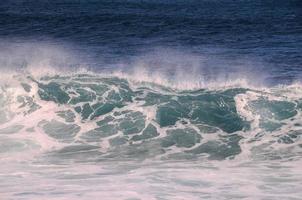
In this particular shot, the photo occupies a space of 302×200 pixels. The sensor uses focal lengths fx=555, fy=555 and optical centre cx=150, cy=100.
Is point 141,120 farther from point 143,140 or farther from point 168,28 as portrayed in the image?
point 168,28

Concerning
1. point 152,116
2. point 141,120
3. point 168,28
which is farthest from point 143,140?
point 168,28

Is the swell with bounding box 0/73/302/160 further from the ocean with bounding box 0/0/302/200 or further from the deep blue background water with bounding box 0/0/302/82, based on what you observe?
the deep blue background water with bounding box 0/0/302/82

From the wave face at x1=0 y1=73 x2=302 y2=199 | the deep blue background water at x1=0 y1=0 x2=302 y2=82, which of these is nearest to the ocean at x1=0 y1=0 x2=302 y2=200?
the wave face at x1=0 y1=73 x2=302 y2=199

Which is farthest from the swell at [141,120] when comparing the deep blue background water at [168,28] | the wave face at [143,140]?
the deep blue background water at [168,28]

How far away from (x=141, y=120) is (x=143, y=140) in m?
1.35

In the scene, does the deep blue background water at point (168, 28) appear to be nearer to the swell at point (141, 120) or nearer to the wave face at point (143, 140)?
the swell at point (141, 120)

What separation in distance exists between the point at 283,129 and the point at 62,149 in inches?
306

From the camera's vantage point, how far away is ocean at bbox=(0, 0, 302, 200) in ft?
48.8

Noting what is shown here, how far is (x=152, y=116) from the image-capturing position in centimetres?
2058

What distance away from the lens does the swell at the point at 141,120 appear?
59.4ft

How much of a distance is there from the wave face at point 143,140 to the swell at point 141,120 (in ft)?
0.12

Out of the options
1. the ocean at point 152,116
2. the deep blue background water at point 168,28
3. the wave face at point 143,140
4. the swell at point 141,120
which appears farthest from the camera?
the deep blue background water at point 168,28

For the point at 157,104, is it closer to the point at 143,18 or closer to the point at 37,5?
the point at 143,18

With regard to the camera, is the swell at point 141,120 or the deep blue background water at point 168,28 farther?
the deep blue background water at point 168,28
